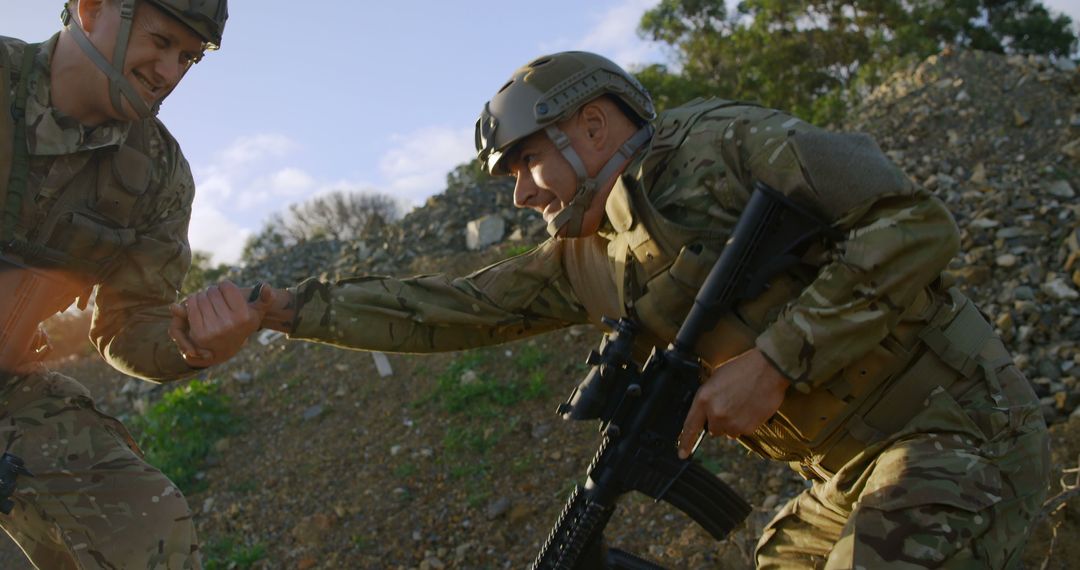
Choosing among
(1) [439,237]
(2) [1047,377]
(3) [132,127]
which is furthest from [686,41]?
(3) [132,127]

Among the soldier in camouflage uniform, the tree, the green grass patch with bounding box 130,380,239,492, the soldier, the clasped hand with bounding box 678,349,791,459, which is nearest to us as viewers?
→ the soldier

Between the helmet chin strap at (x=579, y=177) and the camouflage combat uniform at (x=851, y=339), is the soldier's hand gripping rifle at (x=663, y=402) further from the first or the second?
the helmet chin strap at (x=579, y=177)

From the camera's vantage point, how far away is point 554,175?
A: 3188mm

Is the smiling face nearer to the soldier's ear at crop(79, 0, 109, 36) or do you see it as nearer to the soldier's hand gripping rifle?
A: the soldier's hand gripping rifle

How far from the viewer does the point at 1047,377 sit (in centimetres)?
585

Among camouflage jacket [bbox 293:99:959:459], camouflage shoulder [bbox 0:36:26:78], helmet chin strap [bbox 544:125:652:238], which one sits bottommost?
camouflage jacket [bbox 293:99:959:459]

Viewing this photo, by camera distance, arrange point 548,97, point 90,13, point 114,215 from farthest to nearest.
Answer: point 114,215 → point 90,13 → point 548,97

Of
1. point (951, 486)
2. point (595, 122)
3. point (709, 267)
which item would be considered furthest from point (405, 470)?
point (951, 486)

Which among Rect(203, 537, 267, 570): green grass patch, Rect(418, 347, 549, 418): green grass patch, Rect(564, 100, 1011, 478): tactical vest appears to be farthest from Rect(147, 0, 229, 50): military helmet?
Rect(418, 347, 549, 418): green grass patch

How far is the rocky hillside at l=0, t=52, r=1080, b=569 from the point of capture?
567 centimetres

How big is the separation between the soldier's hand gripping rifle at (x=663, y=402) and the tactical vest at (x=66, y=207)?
2.12 m

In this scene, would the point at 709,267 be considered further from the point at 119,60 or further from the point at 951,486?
the point at 119,60

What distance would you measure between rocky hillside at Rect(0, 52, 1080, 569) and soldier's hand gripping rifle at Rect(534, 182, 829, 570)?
1866mm

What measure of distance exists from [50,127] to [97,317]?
0.84 m
